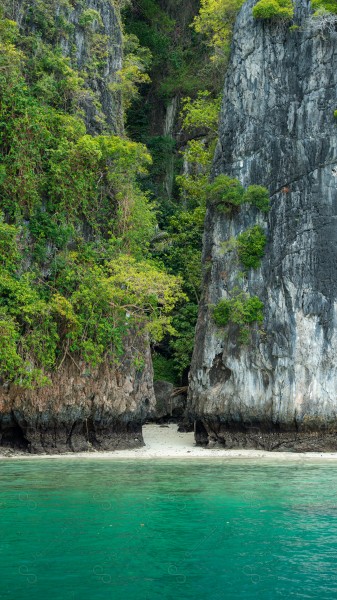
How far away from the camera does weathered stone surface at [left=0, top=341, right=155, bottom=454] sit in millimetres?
19438

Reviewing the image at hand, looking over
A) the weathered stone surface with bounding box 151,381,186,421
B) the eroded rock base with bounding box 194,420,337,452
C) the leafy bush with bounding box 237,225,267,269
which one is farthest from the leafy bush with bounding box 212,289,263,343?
the weathered stone surface with bounding box 151,381,186,421

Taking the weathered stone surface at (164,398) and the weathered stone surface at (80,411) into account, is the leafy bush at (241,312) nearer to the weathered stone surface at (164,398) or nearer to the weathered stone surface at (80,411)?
the weathered stone surface at (80,411)

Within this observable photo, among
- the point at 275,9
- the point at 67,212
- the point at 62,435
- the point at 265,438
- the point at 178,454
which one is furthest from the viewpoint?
the point at 275,9

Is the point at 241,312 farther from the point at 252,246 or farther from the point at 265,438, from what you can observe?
the point at 265,438

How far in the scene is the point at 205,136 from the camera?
33.1 metres

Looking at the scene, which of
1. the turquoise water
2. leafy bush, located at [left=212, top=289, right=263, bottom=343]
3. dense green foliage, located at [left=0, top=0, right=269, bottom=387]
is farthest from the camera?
leafy bush, located at [left=212, top=289, right=263, bottom=343]

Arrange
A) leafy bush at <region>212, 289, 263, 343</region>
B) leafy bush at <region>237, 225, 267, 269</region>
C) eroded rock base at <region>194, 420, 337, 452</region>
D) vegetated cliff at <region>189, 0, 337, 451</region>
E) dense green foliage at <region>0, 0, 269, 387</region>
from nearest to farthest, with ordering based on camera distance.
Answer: dense green foliage at <region>0, 0, 269, 387</region>, eroded rock base at <region>194, 420, 337, 452</region>, vegetated cliff at <region>189, 0, 337, 451</region>, leafy bush at <region>212, 289, 263, 343</region>, leafy bush at <region>237, 225, 267, 269</region>

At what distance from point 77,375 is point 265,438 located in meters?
5.80

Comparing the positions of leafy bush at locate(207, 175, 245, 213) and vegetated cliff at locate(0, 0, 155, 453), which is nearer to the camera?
vegetated cliff at locate(0, 0, 155, 453)

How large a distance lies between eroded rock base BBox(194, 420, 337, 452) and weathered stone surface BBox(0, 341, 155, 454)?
204cm

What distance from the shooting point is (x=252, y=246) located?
75.4 feet

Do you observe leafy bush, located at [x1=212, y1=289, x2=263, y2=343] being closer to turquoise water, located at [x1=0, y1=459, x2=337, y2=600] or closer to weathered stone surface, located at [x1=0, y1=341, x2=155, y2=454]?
weathered stone surface, located at [x1=0, y1=341, x2=155, y2=454]

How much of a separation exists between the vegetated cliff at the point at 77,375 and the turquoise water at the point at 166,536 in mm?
4442

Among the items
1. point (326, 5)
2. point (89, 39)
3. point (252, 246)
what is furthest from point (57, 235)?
point (326, 5)
